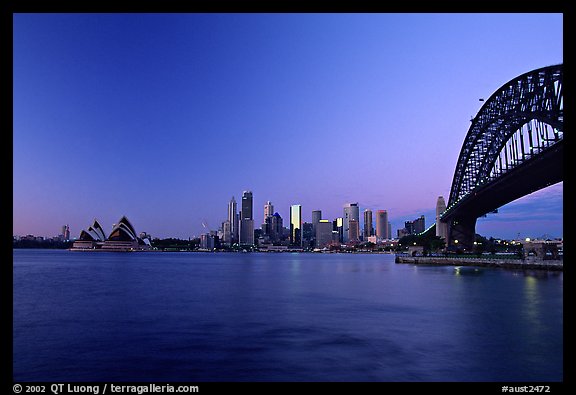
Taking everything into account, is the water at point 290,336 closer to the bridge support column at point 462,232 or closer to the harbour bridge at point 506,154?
the harbour bridge at point 506,154

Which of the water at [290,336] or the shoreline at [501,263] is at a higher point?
the water at [290,336]

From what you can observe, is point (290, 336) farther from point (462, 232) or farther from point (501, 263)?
point (462, 232)

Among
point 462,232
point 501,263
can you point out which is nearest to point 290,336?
point 501,263

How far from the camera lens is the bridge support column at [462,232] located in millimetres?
96250

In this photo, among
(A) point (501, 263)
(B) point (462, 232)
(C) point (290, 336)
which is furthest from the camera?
(B) point (462, 232)

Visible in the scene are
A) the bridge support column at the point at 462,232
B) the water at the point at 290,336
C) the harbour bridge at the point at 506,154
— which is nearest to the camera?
the water at the point at 290,336

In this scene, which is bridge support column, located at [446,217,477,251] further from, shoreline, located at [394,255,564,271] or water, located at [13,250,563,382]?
water, located at [13,250,563,382]

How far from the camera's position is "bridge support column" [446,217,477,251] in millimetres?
96250

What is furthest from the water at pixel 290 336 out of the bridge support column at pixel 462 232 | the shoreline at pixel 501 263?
the bridge support column at pixel 462 232

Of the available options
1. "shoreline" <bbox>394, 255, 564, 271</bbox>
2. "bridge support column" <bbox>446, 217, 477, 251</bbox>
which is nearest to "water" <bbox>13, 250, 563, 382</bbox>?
"shoreline" <bbox>394, 255, 564, 271</bbox>

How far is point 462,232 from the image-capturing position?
98.8 meters

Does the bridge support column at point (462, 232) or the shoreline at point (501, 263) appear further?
the bridge support column at point (462, 232)
